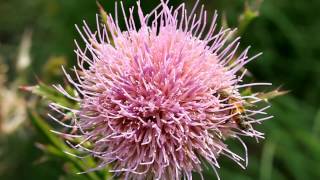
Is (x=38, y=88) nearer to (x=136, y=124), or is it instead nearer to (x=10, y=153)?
(x=136, y=124)

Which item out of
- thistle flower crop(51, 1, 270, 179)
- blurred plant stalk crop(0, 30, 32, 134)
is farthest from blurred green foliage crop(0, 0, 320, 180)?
thistle flower crop(51, 1, 270, 179)

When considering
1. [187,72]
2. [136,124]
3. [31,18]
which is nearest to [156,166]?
[136,124]

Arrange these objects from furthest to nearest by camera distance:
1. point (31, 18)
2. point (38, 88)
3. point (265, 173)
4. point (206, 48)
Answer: point (31, 18)
point (265, 173)
point (38, 88)
point (206, 48)

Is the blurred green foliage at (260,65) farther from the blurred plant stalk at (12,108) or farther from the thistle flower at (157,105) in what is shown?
the thistle flower at (157,105)

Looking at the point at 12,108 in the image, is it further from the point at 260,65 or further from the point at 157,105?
the point at 260,65

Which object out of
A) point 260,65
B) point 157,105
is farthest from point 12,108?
point 260,65

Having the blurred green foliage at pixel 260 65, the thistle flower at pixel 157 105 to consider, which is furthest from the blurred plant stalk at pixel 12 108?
the thistle flower at pixel 157 105
